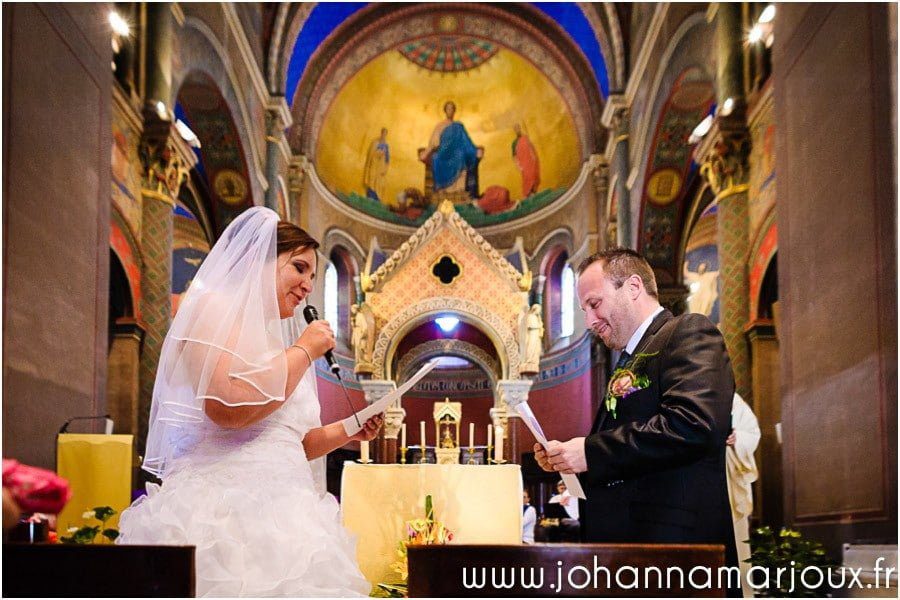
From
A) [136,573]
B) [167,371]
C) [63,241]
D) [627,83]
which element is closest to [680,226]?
[627,83]

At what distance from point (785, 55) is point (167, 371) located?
212 inches

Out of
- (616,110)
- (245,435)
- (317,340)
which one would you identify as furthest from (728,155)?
(245,435)

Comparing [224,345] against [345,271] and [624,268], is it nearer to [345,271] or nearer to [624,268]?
[624,268]

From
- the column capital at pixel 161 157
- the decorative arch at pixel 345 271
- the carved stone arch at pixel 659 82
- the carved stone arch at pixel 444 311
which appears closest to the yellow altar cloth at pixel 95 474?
the column capital at pixel 161 157

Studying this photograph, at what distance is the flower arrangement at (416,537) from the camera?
366cm

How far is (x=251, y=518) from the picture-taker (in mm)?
2648

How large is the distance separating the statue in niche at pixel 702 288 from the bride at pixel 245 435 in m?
12.7

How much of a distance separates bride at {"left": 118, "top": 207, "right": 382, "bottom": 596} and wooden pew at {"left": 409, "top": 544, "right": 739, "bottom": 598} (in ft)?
2.47

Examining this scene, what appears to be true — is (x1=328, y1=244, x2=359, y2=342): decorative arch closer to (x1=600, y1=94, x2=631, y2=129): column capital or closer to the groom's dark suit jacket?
(x1=600, y1=94, x2=631, y2=129): column capital

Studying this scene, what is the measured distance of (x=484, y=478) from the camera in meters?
3.93

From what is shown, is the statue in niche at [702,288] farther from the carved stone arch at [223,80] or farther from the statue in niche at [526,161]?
the carved stone arch at [223,80]

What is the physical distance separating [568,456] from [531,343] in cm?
1352

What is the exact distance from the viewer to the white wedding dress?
8.31ft

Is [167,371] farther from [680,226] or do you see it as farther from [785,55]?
[680,226]
